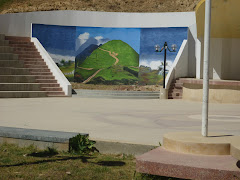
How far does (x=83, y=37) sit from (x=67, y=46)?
1.39m

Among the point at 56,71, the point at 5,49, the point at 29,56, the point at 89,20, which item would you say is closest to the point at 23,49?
the point at 29,56

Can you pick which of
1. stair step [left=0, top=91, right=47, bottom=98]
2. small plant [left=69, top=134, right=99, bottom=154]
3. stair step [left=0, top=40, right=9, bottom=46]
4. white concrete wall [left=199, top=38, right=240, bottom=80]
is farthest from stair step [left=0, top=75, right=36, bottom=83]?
small plant [left=69, top=134, right=99, bottom=154]

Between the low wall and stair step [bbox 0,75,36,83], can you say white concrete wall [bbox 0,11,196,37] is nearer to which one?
stair step [bbox 0,75,36,83]

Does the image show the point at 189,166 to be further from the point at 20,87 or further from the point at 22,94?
the point at 20,87

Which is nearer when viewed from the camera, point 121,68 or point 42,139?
point 42,139

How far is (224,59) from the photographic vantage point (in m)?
22.0

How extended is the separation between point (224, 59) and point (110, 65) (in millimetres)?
9574

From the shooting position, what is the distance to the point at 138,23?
29.5 metres

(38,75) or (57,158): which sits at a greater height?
(38,75)

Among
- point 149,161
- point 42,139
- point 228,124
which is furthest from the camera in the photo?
point 228,124

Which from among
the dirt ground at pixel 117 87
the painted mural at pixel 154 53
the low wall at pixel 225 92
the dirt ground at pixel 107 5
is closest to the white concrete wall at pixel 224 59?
the low wall at pixel 225 92

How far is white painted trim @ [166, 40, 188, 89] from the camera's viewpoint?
25.2 meters

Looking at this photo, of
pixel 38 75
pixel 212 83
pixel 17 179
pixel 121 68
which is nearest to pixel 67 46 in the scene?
pixel 121 68

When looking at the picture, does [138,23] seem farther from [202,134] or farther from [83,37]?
[202,134]
